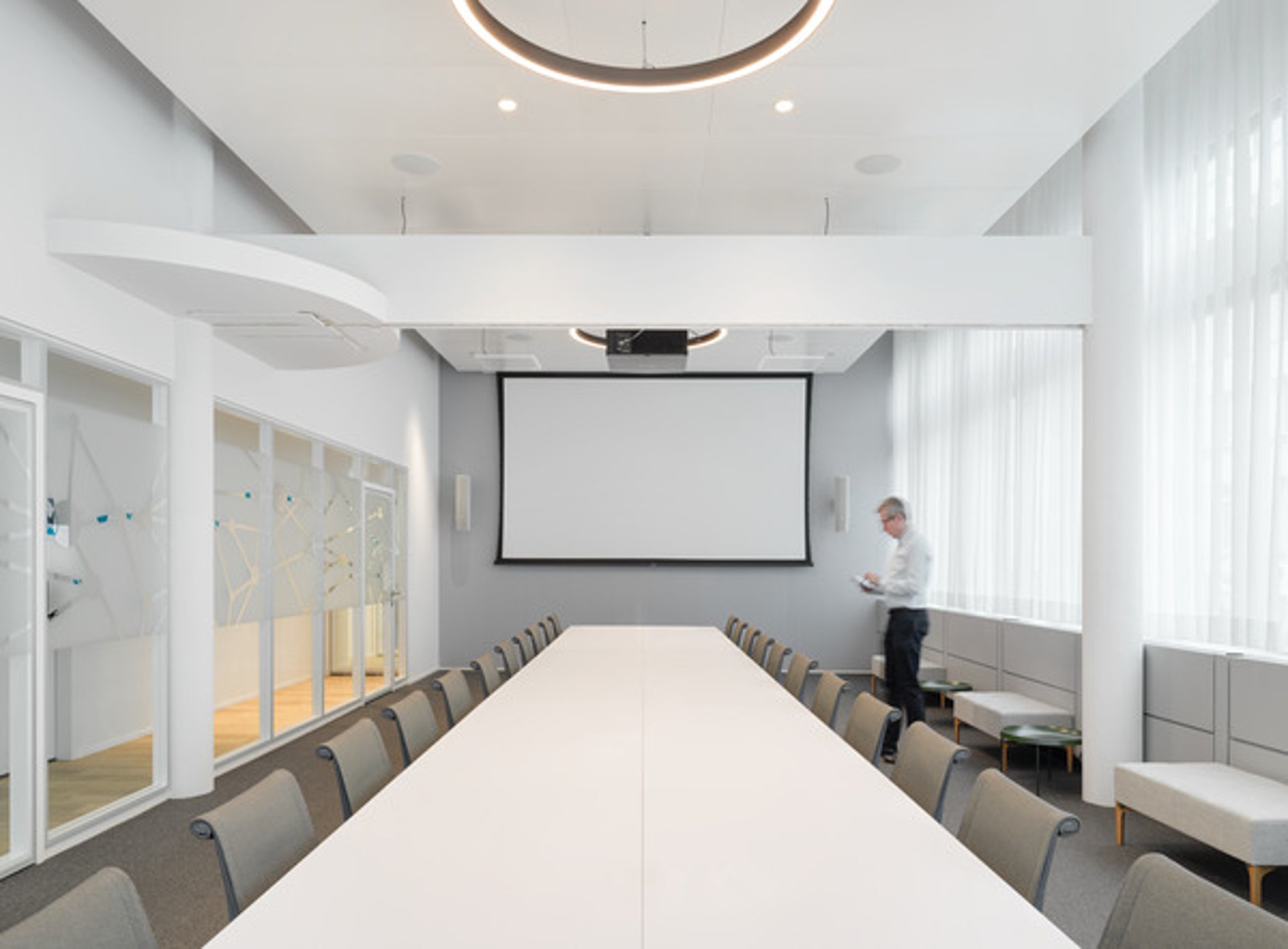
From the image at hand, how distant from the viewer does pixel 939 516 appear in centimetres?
1091

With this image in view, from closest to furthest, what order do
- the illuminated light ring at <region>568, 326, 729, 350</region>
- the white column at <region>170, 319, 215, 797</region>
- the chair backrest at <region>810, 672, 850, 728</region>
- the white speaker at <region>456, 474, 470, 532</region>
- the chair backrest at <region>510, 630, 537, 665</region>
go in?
the chair backrest at <region>810, 672, 850, 728</region> < the white column at <region>170, 319, 215, 797</region> < the chair backrest at <region>510, 630, 537, 665</region> < the illuminated light ring at <region>568, 326, 729, 350</region> < the white speaker at <region>456, 474, 470, 532</region>

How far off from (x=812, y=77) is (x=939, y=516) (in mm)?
6608

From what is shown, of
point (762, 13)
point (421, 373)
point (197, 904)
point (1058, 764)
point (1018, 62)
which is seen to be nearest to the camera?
point (197, 904)

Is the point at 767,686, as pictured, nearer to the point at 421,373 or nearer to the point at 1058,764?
the point at 1058,764

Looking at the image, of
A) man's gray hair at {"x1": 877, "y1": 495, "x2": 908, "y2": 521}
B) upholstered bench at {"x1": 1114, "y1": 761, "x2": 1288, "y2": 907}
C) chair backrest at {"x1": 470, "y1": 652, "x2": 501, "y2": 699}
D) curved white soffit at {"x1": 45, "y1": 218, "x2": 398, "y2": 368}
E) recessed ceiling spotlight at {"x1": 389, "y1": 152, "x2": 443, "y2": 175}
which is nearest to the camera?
upholstered bench at {"x1": 1114, "y1": 761, "x2": 1288, "y2": 907}

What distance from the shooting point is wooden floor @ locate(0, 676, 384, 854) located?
530cm

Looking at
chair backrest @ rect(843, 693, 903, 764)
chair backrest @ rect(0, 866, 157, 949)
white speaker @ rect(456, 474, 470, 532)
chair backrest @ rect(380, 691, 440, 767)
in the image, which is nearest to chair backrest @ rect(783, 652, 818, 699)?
chair backrest @ rect(843, 693, 903, 764)

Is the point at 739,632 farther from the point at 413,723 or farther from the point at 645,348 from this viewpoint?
the point at 413,723

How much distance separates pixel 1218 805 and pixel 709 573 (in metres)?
8.66

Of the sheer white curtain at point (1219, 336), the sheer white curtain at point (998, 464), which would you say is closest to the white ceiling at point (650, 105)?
the sheer white curtain at point (1219, 336)

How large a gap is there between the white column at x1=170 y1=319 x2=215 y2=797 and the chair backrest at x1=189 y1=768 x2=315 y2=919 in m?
3.73

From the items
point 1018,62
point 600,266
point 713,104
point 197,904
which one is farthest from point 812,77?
point 197,904

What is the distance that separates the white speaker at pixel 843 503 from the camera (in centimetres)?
1248

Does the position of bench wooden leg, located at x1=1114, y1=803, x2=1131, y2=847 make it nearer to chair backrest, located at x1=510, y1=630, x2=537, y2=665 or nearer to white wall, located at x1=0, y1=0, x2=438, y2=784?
chair backrest, located at x1=510, y1=630, x2=537, y2=665
